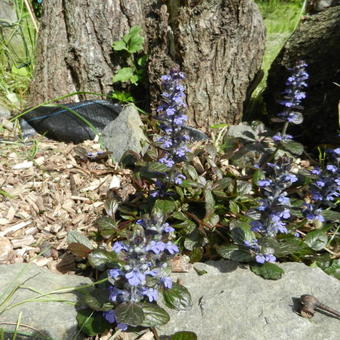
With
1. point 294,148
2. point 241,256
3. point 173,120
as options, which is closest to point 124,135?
point 173,120

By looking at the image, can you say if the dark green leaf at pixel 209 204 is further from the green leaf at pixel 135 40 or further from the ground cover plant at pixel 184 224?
the green leaf at pixel 135 40

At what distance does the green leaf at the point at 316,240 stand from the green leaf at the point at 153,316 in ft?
3.83

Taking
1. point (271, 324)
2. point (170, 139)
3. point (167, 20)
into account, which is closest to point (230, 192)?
point (170, 139)

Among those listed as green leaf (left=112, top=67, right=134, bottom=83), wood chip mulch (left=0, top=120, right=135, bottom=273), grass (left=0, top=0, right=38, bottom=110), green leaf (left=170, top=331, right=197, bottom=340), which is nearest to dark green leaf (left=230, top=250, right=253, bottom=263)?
green leaf (left=170, top=331, right=197, bottom=340)

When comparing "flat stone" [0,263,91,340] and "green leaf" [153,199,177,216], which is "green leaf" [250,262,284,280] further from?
"flat stone" [0,263,91,340]

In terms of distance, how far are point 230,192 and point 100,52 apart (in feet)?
6.95

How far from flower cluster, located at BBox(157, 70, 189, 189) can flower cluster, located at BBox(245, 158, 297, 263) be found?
24.1 inches

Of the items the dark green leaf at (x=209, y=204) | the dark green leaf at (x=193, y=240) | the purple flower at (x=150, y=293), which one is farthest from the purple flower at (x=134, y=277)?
the dark green leaf at (x=209, y=204)

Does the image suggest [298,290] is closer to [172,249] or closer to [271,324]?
[271,324]

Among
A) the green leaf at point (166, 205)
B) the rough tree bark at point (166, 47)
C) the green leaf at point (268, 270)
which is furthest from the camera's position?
the rough tree bark at point (166, 47)

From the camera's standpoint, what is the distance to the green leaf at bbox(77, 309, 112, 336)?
1.90 meters

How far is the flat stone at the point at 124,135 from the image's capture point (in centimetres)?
333

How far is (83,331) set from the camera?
1934 millimetres

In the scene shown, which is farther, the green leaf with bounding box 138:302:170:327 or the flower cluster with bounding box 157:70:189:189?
the flower cluster with bounding box 157:70:189:189
